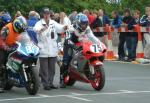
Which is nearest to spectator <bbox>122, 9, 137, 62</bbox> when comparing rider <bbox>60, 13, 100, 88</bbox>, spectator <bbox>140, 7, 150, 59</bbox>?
spectator <bbox>140, 7, 150, 59</bbox>

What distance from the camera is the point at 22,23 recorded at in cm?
1441

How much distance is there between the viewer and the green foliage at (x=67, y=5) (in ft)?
130

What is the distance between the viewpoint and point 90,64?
1479 cm

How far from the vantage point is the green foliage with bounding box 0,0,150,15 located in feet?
130

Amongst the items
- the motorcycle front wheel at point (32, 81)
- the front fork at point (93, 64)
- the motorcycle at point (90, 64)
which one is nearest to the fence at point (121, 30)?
the motorcycle at point (90, 64)

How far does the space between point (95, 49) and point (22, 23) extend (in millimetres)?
1785

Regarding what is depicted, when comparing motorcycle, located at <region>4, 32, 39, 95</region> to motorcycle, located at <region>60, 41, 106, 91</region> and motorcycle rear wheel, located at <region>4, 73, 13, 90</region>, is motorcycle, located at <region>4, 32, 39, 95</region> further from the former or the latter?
motorcycle, located at <region>60, 41, 106, 91</region>

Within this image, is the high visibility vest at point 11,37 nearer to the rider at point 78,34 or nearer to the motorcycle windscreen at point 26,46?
the motorcycle windscreen at point 26,46

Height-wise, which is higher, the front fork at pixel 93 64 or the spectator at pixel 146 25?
the spectator at pixel 146 25

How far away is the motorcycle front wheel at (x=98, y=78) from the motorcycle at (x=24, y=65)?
1496 millimetres

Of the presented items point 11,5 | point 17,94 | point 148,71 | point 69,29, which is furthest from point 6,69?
point 11,5

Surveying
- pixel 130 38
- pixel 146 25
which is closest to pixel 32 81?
pixel 146 25

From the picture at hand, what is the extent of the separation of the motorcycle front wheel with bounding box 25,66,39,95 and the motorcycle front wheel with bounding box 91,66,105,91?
5.06 feet

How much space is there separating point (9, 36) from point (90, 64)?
1960mm
